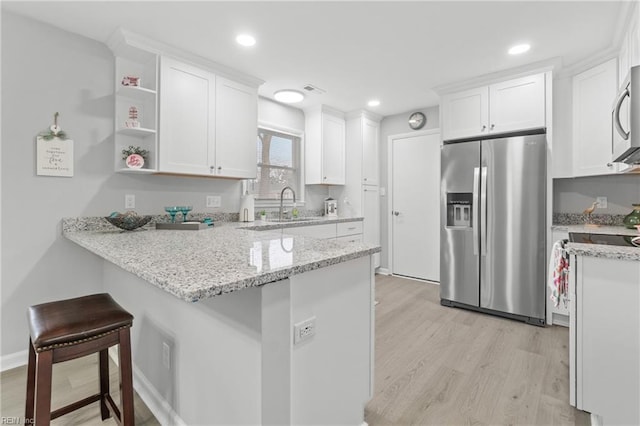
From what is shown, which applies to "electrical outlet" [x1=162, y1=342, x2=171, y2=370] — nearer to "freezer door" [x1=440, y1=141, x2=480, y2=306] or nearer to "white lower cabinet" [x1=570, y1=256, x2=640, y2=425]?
"white lower cabinet" [x1=570, y1=256, x2=640, y2=425]

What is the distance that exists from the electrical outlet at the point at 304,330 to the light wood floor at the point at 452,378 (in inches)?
32.2

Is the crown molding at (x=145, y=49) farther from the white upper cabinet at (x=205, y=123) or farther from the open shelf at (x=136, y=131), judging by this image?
the open shelf at (x=136, y=131)

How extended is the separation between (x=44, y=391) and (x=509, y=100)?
3850mm

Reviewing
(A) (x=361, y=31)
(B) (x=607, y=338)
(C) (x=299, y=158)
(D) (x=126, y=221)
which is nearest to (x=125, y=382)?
(D) (x=126, y=221)

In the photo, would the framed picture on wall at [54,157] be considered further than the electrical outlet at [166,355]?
Yes

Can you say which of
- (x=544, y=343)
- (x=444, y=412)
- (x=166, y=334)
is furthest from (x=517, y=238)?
(x=166, y=334)

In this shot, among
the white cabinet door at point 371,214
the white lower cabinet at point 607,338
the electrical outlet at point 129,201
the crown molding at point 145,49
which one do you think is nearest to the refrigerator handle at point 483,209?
the white lower cabinet at point 607,338

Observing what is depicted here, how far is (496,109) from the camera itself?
3.04 m

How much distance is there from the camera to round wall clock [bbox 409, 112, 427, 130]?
4.24 meters

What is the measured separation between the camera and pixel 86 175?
2.34m

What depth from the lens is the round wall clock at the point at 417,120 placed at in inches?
167

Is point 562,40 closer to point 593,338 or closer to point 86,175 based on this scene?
point 593,338

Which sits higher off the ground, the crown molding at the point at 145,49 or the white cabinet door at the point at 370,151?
the crown molding at the point at 145,49

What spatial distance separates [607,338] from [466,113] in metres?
2.46
